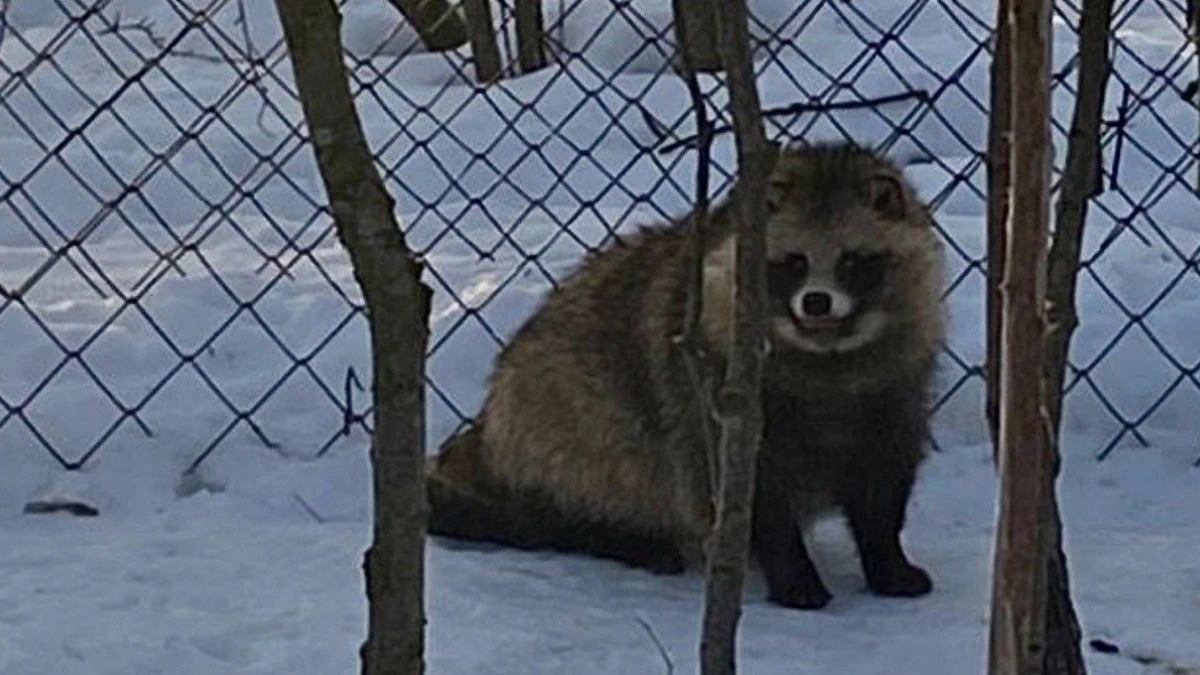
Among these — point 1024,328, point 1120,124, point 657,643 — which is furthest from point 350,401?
point 1024,328

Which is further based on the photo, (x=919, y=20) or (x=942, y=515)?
(x=919, y=20)

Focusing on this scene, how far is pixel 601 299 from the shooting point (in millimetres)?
4641

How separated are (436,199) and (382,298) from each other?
4.64 meters

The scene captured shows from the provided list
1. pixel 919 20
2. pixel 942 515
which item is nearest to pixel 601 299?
pixel 942 515

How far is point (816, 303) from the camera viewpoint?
4.29 meters

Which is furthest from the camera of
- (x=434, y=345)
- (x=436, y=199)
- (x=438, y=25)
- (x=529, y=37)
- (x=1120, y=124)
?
(x=438, y=25)

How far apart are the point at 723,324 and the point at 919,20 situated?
389 centimetres

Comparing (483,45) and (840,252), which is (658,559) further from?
(483,45)

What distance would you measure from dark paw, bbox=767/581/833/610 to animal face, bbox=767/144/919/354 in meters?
0.34

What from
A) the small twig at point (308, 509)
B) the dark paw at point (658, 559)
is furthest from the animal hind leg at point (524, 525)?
the small twig at point (308, 509)

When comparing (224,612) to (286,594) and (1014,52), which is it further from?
(1014,52)

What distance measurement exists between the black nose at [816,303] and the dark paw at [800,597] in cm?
39

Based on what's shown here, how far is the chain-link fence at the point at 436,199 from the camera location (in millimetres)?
5367

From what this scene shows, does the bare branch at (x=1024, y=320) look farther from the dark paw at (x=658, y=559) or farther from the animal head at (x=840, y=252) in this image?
the dark paw at (x=658, y=559)
